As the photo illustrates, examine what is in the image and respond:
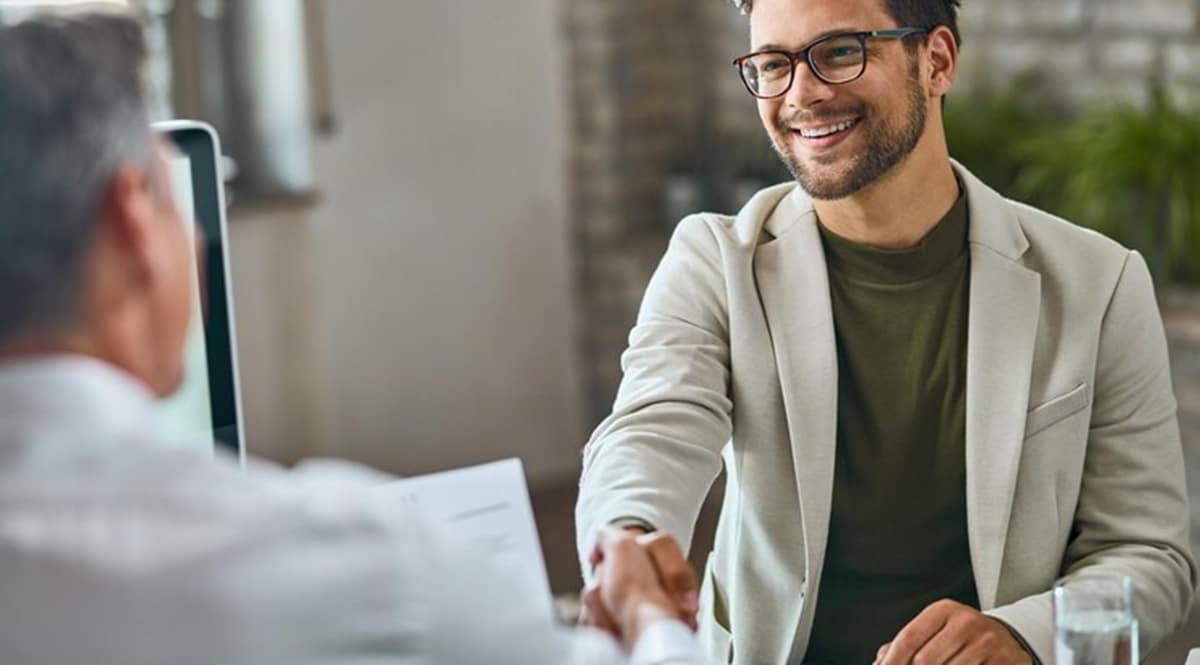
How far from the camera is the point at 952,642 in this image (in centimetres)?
175

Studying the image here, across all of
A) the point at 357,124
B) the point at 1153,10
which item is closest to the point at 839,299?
the point at 1153,10

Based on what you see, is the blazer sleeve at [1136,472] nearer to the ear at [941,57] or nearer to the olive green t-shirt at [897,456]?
the olive green t-shirt at [897,456]

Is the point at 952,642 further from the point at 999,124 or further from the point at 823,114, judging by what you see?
the point at 999,124

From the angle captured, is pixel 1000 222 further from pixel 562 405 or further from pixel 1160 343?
pixel 562 405

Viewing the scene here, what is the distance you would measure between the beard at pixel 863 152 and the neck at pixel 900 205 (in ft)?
0.04

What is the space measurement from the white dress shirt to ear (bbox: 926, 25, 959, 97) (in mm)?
1175

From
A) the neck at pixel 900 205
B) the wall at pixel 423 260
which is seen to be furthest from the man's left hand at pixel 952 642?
the wall at pixel 423 260

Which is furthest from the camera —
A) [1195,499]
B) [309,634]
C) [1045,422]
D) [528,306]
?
[528,306]

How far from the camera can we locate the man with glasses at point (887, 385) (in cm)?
193

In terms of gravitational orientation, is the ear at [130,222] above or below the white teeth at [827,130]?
above

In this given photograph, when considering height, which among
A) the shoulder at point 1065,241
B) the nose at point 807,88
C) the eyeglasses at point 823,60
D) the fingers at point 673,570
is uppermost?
the eyeglasses at point 823,60

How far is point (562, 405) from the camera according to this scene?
5.30 m

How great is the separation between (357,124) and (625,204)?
788 mm

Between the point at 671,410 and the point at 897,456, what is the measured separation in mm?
250
